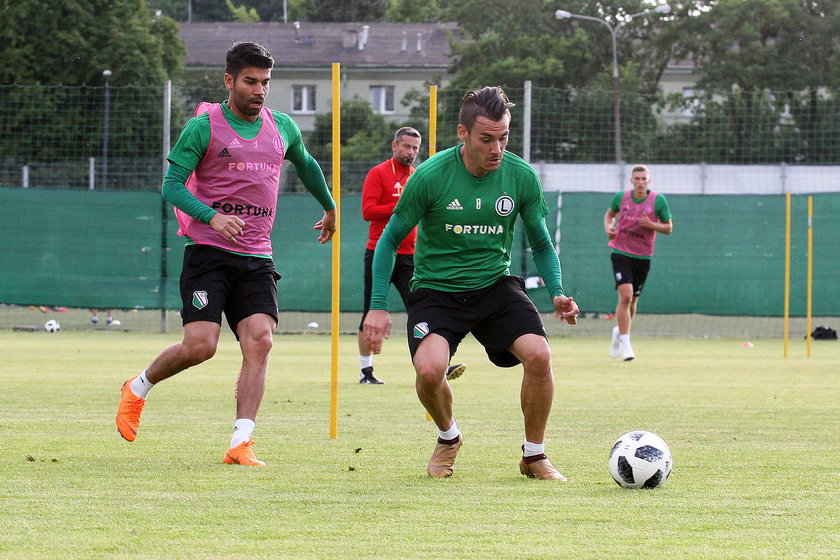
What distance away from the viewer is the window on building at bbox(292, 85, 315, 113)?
60122 millimetres

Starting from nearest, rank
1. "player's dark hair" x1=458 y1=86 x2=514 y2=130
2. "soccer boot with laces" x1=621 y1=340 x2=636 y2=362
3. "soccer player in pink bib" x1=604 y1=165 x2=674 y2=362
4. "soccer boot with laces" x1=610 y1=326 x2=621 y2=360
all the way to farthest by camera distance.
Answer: "player's dark hair" x1=458 y1=86 x2=514 y2=130, "soccer player in pink bib" x1=604 y1=165 x2=674 y2=362, "soccer boot with laces" x1=621 y1=340 x2=636 y2=362, "soccer boot with laces" x1=610 y1=326 x2=621 y2=360

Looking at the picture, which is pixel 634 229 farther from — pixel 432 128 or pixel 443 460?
pixel 443 460

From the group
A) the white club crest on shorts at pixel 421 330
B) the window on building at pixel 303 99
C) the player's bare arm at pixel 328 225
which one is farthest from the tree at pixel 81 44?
the white club crest on shorts at pixel 421 330

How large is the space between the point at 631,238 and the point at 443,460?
8.96 metres

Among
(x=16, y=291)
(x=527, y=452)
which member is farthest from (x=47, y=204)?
(x=527, y=452)

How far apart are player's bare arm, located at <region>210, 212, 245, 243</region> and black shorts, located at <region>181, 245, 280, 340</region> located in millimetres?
354

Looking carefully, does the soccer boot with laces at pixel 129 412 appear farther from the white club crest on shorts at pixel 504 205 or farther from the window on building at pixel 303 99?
the window on building at pixel 303 99

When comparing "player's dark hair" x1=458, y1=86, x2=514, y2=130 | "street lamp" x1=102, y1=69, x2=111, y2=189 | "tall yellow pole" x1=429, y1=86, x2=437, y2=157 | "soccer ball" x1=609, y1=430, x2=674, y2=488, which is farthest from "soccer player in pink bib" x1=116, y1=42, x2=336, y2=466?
"street lamp" x1=102, y1=69, x2=111, y2=189

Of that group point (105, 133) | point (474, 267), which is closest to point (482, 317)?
point (474, 267)

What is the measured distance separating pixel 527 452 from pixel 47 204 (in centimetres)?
1483

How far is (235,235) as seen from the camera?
622 cm

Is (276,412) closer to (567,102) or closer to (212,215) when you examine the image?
(212,215)

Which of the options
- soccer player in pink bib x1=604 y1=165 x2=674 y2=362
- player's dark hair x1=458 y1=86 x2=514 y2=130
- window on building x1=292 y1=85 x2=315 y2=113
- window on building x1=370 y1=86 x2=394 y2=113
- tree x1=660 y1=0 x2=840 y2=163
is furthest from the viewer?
window on building x1=370 y1=86 x2=394 y2=113

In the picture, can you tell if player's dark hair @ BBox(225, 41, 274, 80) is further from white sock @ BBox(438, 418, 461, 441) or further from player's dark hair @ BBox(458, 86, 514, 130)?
white sock @ BBox(438, 418, 461, 441)
